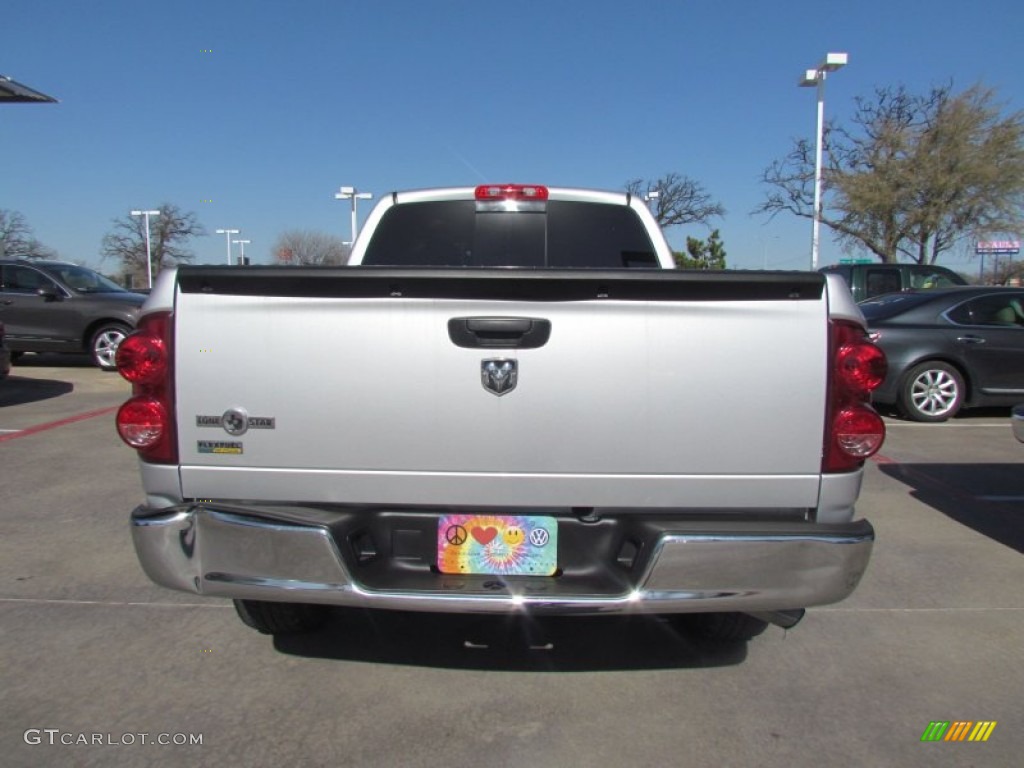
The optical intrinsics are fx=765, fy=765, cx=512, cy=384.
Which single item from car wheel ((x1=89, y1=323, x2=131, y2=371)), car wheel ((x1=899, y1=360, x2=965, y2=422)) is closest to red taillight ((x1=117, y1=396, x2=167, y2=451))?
car wheel ((x1=899, y1=360, x2=965, y2=422))

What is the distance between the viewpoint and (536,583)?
2.44 metres

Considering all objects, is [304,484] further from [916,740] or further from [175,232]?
[175,232]

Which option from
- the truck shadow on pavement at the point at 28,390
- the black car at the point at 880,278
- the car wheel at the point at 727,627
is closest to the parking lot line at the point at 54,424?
the truck shadow on pavement at the point at 28,390

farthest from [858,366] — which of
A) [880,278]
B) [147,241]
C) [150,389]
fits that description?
[147,241]

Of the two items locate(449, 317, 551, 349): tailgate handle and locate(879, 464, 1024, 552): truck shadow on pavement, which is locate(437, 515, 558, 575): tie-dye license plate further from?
locate(879, 464, 1024, 552): truck shadow on pavement

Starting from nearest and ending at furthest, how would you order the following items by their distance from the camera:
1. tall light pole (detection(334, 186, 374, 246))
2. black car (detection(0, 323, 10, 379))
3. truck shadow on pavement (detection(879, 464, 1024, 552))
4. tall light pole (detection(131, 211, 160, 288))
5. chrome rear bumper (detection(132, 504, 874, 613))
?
chrome rear bumper (detection(132, 504, 874, 613)) < truck shadow on pavement (detection(879, 464, 1024, 552)) < black car (detection(0, 323, 10, 379)) < tall light pole (detection(334, 186, 374, 246)) < tall light pole (detection(131, 211, 160, 288))

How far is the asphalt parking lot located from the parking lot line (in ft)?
11.9

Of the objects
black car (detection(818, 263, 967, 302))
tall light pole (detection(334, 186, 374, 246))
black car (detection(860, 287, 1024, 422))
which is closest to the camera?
black car (detection(860, 287, 1024, 422))

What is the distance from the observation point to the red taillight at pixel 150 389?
7.97 feet

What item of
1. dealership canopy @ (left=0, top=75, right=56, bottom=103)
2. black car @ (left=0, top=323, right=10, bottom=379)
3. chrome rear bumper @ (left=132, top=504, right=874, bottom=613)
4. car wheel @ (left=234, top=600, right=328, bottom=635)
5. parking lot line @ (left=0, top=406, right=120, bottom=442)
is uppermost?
dealership canopy @ (left=0, top=75, right=56, bottom=103)

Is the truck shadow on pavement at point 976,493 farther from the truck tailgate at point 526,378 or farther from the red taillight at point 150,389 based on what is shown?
the red taillight at point 150,389

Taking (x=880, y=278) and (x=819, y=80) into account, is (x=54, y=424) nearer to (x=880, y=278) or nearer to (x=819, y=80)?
(x=880, y=278)

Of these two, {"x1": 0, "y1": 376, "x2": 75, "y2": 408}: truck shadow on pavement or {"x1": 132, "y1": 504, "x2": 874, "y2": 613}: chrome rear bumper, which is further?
{"x1": 0, "y1": 376, "x2": 75, "y2": 408}: truck shadow on pavement

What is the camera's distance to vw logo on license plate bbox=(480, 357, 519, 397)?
7.78 feet
